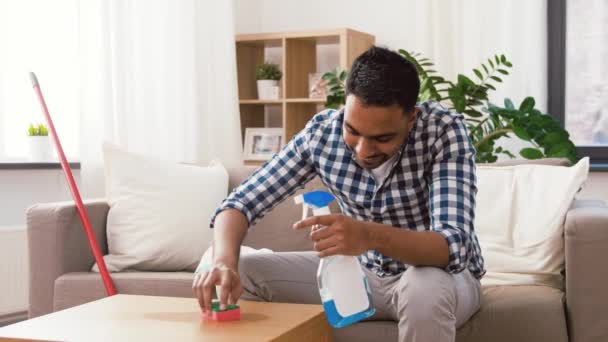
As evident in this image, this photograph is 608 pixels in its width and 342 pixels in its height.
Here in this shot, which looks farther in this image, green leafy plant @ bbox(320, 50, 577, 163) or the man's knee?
green leafy plant @ bbox(320, 50, 577, 163)

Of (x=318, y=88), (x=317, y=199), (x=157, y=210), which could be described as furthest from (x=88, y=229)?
(x=318, y=88)

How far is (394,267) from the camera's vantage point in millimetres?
1996

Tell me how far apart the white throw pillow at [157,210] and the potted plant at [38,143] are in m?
0.87

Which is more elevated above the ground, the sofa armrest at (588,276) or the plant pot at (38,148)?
the plant pot at (38,148)

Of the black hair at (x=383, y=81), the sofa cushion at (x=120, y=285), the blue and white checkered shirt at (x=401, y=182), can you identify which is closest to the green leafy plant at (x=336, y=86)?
the sofa cushion at (x=120, y=285)

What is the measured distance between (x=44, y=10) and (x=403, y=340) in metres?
2.71

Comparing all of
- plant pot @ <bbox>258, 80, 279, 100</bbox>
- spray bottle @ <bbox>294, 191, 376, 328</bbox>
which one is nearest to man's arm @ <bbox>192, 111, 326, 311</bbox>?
spray bottle @ <bbox>294, 191, 376, 328</bbox>

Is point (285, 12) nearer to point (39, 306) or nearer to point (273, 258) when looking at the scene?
point (39, 306)

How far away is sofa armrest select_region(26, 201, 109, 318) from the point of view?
264 centimetres

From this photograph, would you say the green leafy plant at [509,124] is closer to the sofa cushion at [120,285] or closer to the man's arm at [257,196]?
the sofa cushion at [120,285]

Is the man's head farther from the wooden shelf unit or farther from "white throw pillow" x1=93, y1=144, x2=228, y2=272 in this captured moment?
the wooden shelf unit

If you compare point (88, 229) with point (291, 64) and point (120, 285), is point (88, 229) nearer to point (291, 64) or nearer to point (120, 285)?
point (120, 285)

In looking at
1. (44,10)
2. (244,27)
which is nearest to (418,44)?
(244,27)

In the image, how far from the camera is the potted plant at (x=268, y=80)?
4449mm
